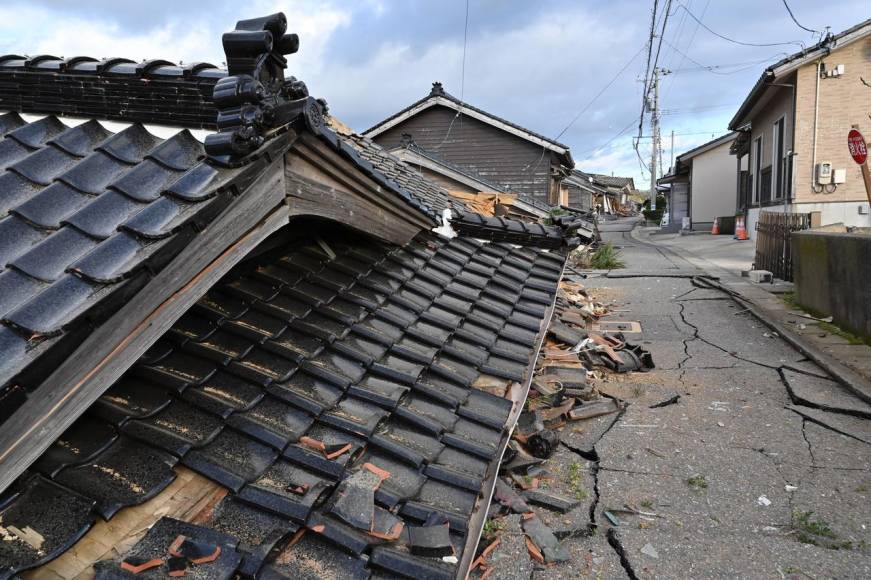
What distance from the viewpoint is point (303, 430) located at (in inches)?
84.0

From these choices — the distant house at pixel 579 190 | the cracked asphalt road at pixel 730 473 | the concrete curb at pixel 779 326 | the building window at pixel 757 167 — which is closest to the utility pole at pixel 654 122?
the distant house at pixel 579 190

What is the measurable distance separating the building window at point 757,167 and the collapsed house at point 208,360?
23.6 metres

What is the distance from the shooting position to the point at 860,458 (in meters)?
4.49

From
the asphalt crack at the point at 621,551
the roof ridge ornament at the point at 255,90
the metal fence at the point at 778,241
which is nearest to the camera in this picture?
the roof ridge ornament at the point at 255,90

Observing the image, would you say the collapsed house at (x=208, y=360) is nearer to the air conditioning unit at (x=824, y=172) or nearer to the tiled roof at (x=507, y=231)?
the tiled roof at (x=507, y=231)

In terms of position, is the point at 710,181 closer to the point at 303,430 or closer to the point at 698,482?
Result: the point at 698,482

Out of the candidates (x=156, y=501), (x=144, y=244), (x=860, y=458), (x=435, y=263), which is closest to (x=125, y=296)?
(x=144, y=244)

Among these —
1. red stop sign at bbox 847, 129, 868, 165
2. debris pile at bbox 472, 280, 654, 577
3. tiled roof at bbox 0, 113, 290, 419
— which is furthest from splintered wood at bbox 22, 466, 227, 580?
red stop sign at bbox 847, 129, 868, 165

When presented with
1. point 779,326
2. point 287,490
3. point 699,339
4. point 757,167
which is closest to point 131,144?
point 287,490

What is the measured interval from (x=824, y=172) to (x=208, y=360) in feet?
65.2

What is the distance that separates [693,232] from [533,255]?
102ft

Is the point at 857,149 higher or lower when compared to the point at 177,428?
higher

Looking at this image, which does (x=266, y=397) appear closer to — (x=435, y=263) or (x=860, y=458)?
(x=435, y=263)

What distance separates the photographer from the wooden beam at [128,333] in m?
1.26
